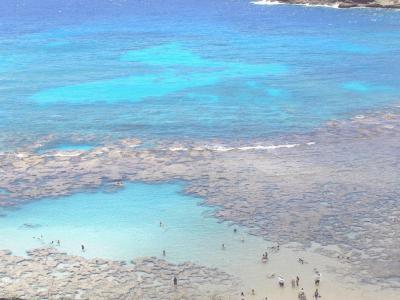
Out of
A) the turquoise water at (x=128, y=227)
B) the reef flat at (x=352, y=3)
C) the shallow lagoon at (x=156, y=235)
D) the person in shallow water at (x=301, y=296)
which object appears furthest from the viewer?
the reef flat at (x=352, y=3)

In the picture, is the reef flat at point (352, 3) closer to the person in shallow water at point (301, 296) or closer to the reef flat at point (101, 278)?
the reef flat at point (101, 278)

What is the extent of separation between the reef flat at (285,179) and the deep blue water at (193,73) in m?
4.46

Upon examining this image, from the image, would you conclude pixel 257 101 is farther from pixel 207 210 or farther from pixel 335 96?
pixel 207 210

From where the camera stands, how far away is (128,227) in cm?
4672

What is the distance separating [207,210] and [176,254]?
264 inches

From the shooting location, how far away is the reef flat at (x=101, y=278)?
3812 centimetres

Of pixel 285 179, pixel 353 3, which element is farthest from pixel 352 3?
pixel 285 179

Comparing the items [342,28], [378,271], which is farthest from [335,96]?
[342,28]

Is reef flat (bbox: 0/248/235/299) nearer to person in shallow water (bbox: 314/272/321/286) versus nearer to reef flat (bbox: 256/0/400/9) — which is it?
person in shallow water (bbox: 314/272/321/286)

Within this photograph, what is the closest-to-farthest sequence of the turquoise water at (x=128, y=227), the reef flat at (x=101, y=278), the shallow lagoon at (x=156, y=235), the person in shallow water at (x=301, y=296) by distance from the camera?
the person in shallow water at (x=301, y=296) < the reef flat at (x=101, y=278) < the shallow lagoon at (x=156, y=235) < the turquoise water at (x=128, y=227)

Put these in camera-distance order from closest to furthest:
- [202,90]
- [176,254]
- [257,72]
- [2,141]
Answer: [176,254] → [2,141] → [202,90] → [257,72]

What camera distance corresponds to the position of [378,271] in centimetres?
4000

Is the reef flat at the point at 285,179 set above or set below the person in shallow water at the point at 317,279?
above

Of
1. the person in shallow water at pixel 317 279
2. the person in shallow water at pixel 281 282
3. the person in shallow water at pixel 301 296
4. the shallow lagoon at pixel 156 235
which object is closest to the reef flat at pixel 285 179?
the shallow lagoon at pixel 156 235
